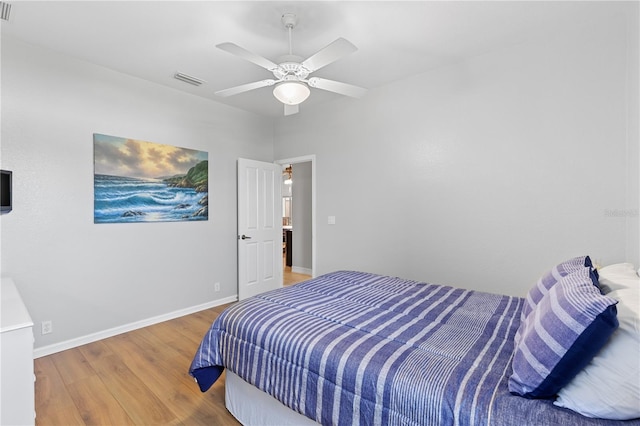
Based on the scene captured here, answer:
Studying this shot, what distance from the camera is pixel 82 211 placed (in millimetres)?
2902

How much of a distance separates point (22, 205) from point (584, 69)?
473 cm

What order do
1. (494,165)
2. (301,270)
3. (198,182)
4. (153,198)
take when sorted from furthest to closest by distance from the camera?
(301,270) < (198,182) < (153,198) < (494,165)

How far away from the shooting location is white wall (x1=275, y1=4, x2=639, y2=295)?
2335 mm

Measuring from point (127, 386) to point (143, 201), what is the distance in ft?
6.12

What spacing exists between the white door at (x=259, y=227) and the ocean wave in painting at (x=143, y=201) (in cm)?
57

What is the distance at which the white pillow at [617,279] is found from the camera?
132cm

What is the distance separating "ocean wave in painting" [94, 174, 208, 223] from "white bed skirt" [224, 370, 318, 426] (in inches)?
86.3

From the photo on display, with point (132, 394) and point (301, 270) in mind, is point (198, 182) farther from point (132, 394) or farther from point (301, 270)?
point (301, 270)

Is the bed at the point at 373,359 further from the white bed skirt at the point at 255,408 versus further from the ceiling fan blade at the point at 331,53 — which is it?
the ceiling fan blade at the point at 331,53

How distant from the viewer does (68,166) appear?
2811 millimetres

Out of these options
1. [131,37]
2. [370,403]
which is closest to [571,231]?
[370,403]

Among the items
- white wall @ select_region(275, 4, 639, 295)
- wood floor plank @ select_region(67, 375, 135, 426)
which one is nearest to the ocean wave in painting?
wood floor plank @ select_region(67, 375, 135, 426)

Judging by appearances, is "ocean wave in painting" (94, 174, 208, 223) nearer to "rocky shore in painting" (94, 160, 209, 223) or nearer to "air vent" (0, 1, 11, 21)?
"rocky shore in painting" (94, 160, 209, 223)

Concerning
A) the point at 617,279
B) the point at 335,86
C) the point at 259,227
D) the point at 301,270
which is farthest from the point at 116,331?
the point at 617,279
